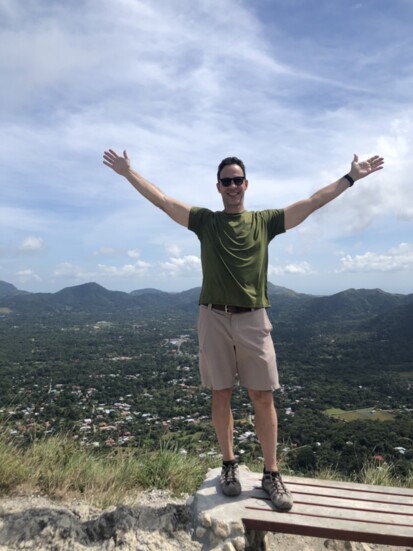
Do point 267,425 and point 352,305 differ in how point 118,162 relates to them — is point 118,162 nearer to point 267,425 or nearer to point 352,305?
point 267,425

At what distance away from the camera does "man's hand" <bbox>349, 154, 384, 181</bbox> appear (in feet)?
10.1

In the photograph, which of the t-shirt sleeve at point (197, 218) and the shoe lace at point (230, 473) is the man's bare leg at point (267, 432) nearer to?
the shoe lace at point (230, 473)

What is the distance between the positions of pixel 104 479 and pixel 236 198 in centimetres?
254

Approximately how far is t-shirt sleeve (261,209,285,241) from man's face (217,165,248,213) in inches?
8.7

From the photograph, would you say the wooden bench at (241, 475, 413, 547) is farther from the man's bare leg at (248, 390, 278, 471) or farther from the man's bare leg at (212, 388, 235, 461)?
the man's bare leg at (212, 388, 235, 461)

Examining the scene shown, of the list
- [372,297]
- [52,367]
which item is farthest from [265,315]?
[372,297]

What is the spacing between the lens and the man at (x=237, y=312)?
2713mm

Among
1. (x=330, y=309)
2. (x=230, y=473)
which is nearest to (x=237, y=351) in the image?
(x=230, y=473)

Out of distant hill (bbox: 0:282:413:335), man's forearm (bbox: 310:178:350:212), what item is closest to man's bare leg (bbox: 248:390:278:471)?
man's forearm (bbox: 310:178:350:212)

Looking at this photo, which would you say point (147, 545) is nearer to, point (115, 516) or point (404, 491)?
point (115, 516)

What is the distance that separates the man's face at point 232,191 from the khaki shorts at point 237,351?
2.68 ft

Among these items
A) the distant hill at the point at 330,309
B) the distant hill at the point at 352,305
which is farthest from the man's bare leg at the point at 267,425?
the distant hill at the point at 352,305

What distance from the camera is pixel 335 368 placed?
5978 centimetres

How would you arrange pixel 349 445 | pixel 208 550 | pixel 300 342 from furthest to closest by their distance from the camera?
1. pixel 300 342
2. pixel 349 445
3. pixel 208 550
